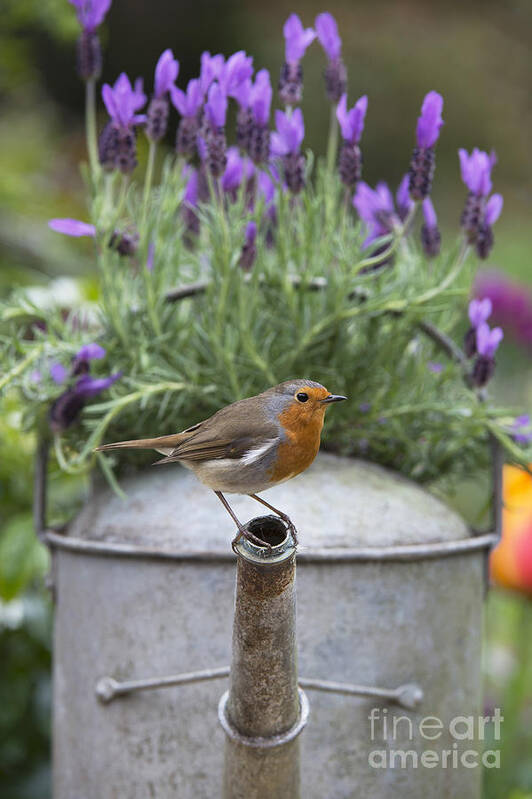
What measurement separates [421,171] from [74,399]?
470mm

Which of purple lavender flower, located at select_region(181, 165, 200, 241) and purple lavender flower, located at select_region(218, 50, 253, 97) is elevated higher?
purple lavender flower, located at select_region(218, 50, 253, 97)

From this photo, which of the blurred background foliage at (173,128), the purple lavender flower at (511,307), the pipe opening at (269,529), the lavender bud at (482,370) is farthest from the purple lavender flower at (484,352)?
the purple lavender flower at (511,307)

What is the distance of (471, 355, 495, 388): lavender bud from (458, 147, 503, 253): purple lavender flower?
125 mm

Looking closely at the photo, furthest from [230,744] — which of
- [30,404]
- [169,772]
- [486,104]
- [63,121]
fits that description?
[486,104]

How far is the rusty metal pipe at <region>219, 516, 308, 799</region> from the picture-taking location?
2.29ft

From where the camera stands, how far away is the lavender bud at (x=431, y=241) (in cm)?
112

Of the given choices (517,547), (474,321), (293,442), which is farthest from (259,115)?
(517,547)

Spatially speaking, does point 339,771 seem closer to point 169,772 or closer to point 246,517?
point 169,772

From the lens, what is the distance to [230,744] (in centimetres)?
83

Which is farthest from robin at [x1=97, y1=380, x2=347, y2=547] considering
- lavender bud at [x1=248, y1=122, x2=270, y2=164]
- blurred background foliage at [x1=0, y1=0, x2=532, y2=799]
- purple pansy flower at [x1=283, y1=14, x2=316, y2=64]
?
blurred background foliage at [x1=0, y1=0, x2=532, y2=799]

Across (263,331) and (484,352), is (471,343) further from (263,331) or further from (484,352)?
(263,331)

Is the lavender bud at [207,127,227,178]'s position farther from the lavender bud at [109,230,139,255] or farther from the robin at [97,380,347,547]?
the robin at [97,380,347,547]

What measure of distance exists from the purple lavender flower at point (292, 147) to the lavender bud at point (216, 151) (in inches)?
2.9

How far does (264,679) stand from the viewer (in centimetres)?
76
